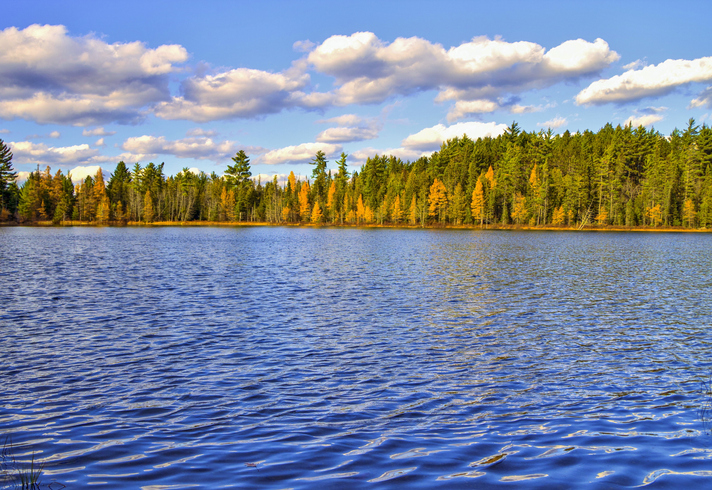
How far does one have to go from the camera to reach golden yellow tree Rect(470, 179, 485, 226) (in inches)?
5472

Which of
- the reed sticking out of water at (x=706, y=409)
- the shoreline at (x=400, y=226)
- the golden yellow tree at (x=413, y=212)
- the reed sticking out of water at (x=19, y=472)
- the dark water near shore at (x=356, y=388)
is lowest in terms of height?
the reed sticking out of water at (x=706, y=409)

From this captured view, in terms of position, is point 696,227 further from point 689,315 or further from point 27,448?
point 27,448

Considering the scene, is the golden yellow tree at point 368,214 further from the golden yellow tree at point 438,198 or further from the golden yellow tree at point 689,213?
the golden yellow tree at point 689,213

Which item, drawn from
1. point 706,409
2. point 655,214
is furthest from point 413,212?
point 706,409

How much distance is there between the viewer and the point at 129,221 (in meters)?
171

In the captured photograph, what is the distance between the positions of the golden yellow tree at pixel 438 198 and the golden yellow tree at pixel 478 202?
10334 millimetres

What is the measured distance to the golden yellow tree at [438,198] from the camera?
14988cm

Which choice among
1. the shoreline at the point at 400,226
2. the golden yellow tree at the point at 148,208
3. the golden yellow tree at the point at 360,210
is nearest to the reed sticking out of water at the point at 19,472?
the shoreline at the point at 400,226

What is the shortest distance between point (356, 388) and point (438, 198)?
465 ft

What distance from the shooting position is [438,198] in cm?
15000

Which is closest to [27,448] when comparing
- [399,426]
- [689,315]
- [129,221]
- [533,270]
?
[399,426]

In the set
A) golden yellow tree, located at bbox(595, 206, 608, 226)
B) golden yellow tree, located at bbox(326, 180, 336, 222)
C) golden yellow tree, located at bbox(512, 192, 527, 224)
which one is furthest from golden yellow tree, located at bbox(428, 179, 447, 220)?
golden yellow tree, located at bbox(595, 206, 608, 226)

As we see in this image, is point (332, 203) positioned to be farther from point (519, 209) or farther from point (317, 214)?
point (519, 209)

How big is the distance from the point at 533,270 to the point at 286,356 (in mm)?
29008
